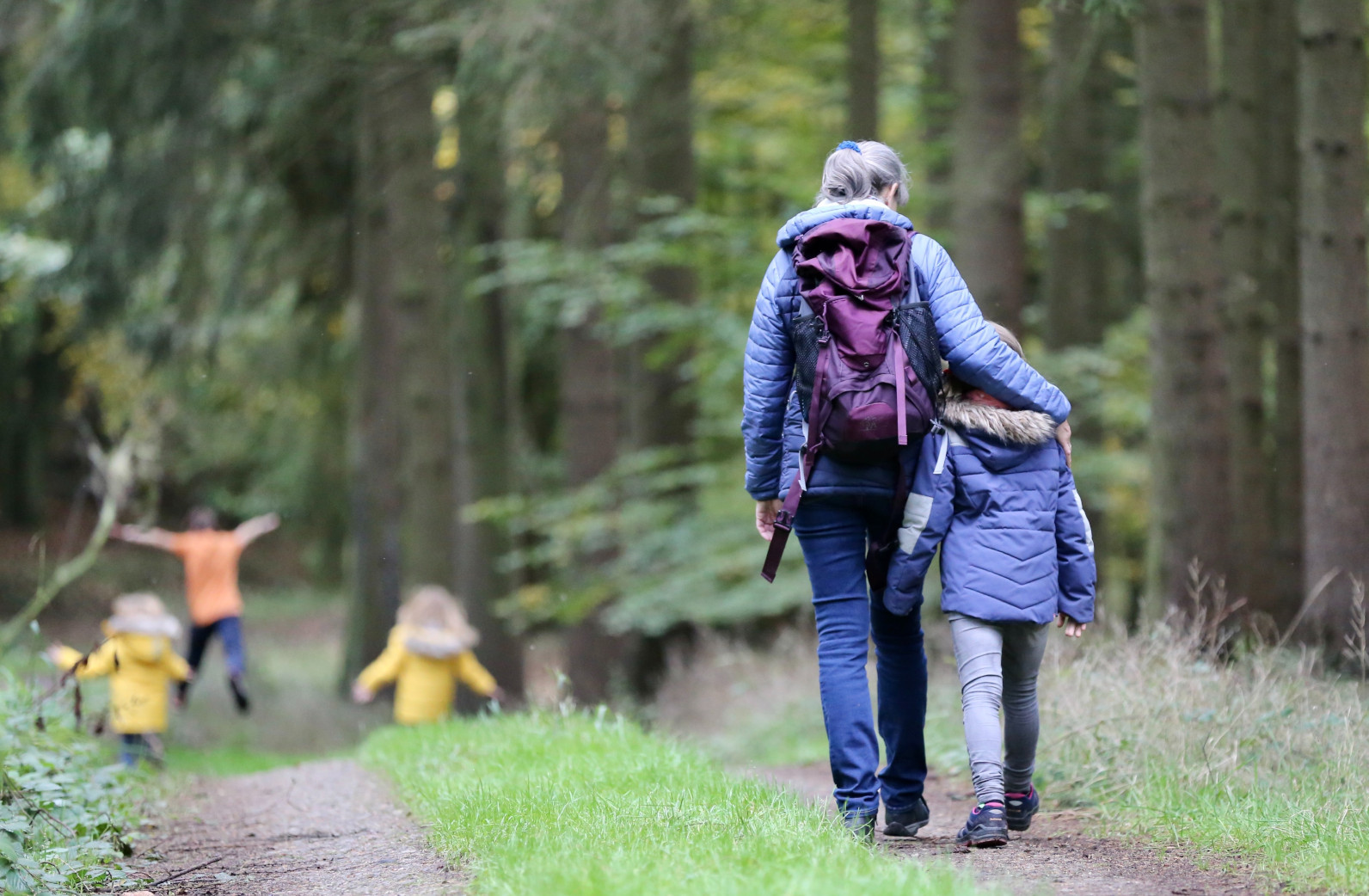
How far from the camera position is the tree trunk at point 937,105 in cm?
1275

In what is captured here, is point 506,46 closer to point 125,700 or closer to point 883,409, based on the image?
point 125,700

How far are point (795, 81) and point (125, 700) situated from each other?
1063 cm

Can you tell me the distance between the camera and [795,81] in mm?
16703

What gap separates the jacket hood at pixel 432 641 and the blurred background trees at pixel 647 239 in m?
2.15

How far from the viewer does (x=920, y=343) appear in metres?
4.46

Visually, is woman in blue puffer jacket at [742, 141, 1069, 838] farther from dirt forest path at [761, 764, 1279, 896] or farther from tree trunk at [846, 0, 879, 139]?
tree trunk at [846, 0, 879, 139]

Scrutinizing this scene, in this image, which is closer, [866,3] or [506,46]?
[506,46]

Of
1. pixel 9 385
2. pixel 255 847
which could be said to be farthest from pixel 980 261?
pixel 9 385

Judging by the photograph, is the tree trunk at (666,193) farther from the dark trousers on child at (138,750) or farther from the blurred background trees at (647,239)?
the dark trousers on child at (138,750)

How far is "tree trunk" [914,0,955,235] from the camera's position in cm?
1275

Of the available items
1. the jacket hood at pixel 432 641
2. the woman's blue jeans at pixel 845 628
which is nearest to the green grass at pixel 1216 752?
the woman's blue jeans at pixel 845 628

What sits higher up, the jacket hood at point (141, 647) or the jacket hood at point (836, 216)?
the jacket hood at point (836, 216)

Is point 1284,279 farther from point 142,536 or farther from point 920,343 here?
point 142,536

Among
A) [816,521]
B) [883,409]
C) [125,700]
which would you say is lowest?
[125,700]
